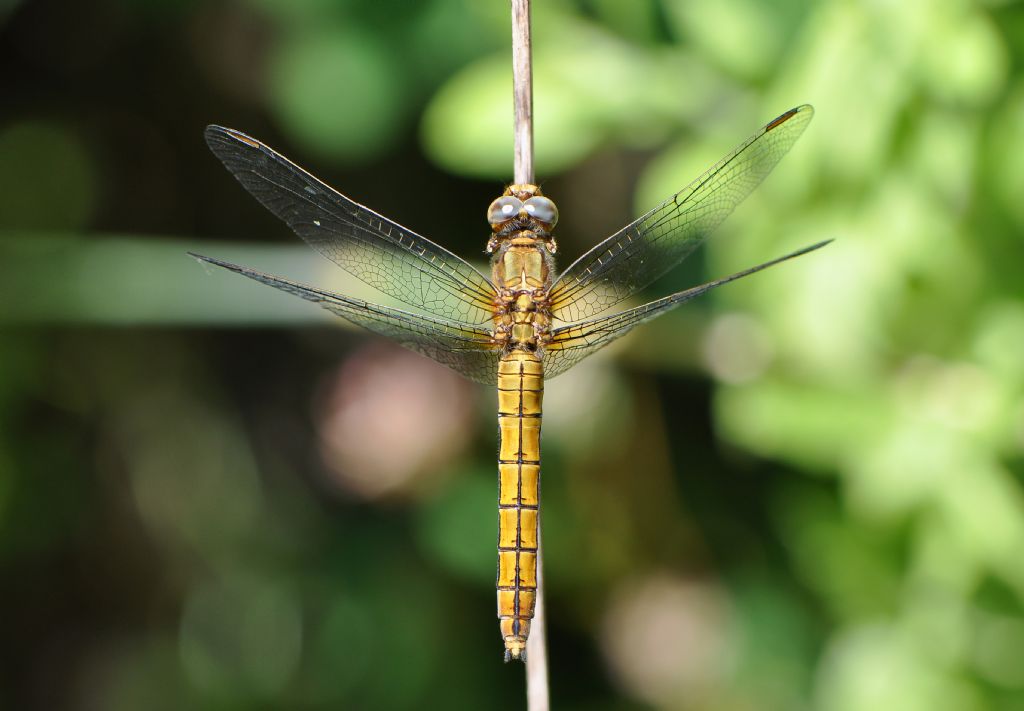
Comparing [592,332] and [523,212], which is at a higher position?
[523,212]

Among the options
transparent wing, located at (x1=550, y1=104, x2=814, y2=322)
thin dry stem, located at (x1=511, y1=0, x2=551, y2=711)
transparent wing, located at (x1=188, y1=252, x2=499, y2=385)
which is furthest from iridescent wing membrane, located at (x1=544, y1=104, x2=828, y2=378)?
thin dry stem, located at (x1=511, y1=0, x2=551, y2=711)

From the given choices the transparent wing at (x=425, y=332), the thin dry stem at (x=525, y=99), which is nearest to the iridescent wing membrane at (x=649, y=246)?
the transparent wing at (x=425, y=332)

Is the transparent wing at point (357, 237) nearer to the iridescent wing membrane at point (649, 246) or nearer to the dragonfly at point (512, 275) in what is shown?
the dragonfly at point (512, 275)

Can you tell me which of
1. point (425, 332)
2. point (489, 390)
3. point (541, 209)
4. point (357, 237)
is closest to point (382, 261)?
point (357, 237)

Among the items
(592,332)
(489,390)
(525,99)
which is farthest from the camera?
(489,390)

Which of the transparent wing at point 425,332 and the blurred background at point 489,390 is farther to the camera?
the blurred background at point 489,390

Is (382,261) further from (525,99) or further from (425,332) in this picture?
(525,99)
